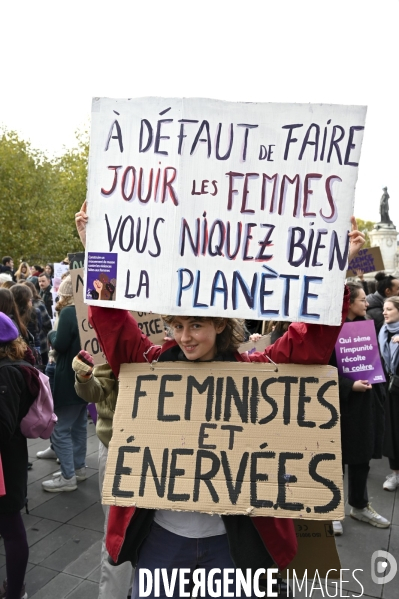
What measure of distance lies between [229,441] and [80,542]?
2.57 m

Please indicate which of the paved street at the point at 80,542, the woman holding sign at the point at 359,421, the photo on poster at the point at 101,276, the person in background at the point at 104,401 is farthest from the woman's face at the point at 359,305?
the photo on poster at the point at 101,276

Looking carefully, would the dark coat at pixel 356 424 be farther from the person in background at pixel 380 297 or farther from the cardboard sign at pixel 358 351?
the person in background at pixel 380 297

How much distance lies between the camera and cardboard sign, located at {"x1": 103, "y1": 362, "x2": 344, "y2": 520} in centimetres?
196

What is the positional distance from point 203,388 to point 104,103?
1173 millimetres

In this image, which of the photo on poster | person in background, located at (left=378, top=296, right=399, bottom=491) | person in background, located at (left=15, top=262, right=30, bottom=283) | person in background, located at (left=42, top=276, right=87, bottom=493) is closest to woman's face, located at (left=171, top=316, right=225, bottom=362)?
the photo on poster

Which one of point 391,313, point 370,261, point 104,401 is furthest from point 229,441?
point 370,261

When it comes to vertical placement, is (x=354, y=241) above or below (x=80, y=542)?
above

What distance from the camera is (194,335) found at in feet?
7.06

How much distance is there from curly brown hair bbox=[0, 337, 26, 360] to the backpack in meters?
0.03

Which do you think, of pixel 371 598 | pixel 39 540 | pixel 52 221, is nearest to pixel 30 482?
pixel 39 540

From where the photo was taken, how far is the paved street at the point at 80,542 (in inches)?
137

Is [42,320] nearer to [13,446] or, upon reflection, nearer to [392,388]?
[13,446]

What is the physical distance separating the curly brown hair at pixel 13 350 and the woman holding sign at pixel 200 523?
3.63 feet

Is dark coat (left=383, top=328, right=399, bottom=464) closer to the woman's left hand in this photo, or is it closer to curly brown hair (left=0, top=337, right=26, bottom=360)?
the woman's left hand
